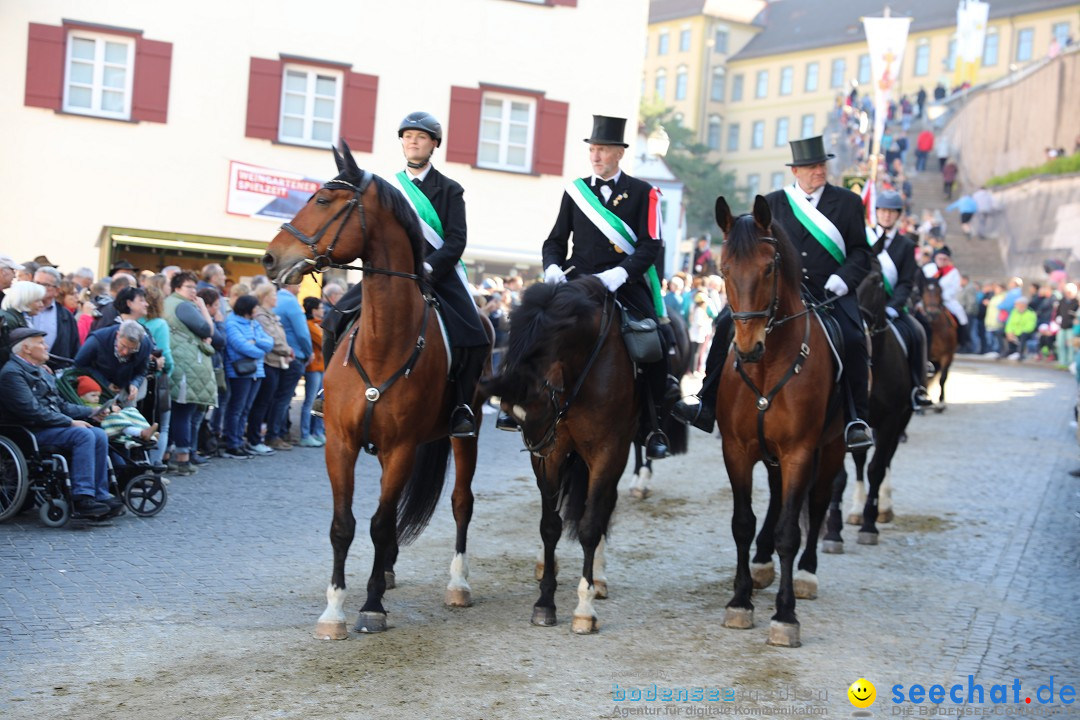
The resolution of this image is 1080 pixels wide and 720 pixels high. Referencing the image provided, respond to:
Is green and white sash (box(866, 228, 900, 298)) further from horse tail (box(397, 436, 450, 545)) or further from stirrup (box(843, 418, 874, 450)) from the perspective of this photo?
horse tail (box(397, 436, 450, 545))

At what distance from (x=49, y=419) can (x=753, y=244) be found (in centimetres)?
576

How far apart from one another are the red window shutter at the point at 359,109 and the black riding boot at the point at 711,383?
18674mm

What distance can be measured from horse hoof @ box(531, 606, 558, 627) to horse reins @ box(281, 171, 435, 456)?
137 cm

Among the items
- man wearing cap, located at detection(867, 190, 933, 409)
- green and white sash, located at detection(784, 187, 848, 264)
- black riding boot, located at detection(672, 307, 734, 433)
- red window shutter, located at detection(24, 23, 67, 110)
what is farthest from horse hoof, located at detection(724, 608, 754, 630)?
red window shutter, located at detection(24, 23, 67, 110)

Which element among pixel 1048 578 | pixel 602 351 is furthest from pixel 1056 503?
pixel 602 351

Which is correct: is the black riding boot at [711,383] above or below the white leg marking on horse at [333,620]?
above

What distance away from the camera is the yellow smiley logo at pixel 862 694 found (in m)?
6.11

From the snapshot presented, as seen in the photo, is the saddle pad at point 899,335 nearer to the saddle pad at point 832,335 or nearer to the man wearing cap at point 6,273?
the saddle pad at point 832,335

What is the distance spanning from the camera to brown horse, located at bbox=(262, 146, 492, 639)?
→ 7090mm

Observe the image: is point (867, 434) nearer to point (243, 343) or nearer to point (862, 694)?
point (862, 694)

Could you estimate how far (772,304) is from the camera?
7.47 metres

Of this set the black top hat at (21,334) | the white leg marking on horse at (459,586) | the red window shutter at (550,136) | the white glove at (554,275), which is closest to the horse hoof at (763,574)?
the white leg marking on horse at (459,586)

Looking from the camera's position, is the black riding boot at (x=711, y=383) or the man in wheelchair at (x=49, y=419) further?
the man in wheelchair at (x=49, y=419)

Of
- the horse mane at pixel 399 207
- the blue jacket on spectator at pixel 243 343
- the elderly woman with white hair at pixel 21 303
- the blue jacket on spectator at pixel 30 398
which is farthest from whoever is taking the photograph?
the blue jacket on spectator at pixel 243 343
